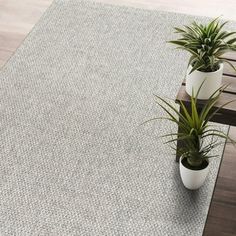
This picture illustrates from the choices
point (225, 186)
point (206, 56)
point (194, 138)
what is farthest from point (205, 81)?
point (225, 186)

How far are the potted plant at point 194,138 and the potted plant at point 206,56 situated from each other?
0.16 feet

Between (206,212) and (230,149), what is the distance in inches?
16.2

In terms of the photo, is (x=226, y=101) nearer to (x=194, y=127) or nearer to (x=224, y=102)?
(x=224, y=102)

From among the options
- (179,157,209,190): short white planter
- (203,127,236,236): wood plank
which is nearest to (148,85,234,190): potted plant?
(179,157,209,190): short white planter

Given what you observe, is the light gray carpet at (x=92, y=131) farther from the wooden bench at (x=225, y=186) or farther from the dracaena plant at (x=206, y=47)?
the dracaena plant at (x=206, y=47)

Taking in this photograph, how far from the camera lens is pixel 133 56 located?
127 inches

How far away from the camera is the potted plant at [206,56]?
226cm

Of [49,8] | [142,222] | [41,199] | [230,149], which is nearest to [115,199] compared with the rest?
[142,222]

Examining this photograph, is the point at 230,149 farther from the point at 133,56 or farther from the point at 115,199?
the point at 133,56

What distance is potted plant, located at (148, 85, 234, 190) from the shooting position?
2.27m

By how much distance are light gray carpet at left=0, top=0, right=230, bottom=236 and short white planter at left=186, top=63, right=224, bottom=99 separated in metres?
0.44

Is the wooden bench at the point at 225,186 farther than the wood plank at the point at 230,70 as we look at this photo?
No

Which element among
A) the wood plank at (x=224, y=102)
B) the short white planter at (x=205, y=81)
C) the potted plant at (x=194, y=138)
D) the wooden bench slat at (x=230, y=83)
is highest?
the short white planter at (x=205, y=81)

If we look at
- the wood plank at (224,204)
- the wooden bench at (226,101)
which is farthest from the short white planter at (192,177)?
the wooden bench at (226,101)
